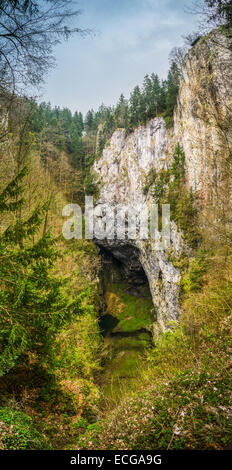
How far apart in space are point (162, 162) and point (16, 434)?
2473cm

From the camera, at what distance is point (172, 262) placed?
1705cm

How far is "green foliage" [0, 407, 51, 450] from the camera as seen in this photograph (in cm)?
270

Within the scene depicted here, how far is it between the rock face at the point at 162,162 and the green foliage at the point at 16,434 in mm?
7182

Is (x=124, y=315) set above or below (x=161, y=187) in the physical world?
below

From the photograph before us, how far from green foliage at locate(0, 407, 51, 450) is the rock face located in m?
7.18

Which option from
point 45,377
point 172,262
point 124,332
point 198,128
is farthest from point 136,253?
point 45,377

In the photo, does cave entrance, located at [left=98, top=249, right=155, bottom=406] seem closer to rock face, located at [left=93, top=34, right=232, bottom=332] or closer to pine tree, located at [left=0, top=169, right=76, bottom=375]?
rock face, located at [left=93, top=34, right=232, bottom=332]

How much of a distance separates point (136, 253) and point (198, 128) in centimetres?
1587

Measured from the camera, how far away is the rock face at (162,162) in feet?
45.3

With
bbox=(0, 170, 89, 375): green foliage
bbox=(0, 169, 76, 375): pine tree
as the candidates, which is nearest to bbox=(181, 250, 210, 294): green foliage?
bbox=(0, 170, 89, 375): green foliage

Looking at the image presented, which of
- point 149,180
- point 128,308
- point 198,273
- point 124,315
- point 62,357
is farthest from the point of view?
point 128,308

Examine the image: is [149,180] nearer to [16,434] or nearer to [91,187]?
[91,187]

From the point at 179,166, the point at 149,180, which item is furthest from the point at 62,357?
the point at 149,180

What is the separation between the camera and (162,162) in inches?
955
